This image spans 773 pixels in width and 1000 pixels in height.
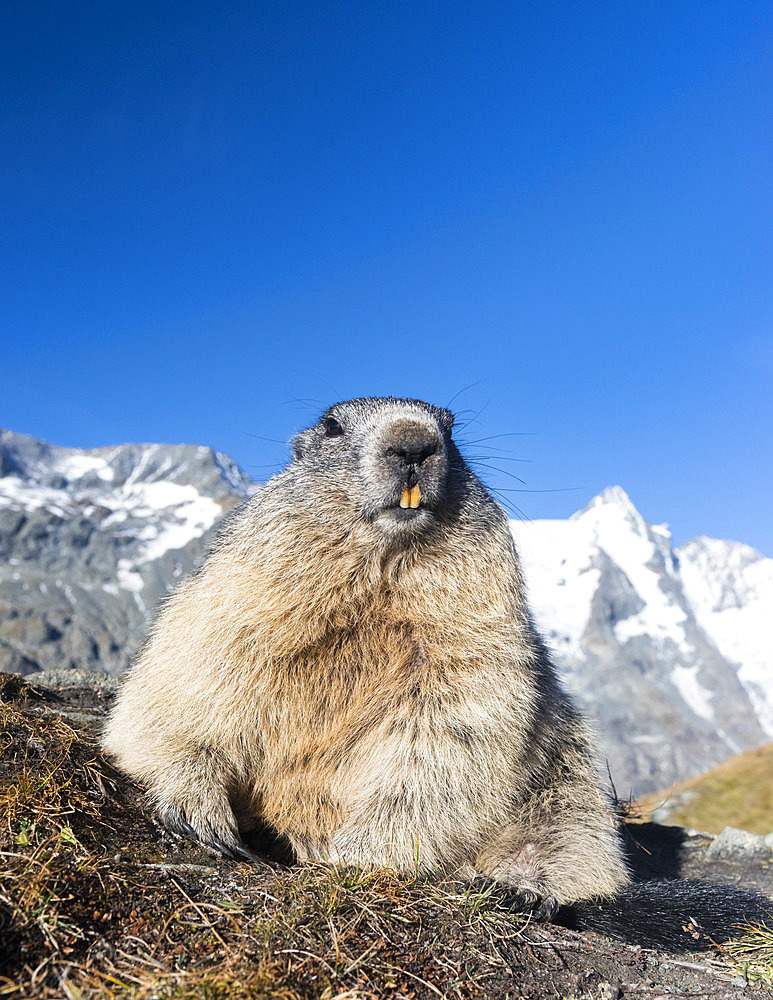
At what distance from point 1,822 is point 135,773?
140 centimetres

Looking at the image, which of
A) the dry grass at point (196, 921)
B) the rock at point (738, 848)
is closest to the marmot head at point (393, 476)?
the dry grass at point (196, 921)

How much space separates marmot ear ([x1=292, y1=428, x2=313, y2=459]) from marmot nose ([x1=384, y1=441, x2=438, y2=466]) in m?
1.36

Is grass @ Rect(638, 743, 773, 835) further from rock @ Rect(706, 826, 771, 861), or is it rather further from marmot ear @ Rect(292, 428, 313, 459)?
marmot ear @ Rect(292, 428, 313, 459)

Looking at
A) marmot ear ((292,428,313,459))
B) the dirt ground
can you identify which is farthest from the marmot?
marmot ear ((292,428,313,459))

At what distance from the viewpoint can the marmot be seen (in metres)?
4.98

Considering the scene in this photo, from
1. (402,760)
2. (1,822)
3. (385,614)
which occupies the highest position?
(385,614)

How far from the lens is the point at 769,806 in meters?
15.9

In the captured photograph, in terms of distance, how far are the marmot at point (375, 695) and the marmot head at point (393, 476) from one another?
0.02 metres

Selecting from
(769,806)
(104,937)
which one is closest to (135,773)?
(104,937)

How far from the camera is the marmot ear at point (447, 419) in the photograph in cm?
643

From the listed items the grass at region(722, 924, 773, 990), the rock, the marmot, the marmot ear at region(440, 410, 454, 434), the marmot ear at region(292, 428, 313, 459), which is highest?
the marmot ear at region(440, 410, 454, 434)

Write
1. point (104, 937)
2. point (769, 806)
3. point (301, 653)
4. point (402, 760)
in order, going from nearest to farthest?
1. point (104, 937)
2. point (402, 760)
3. point (301, 653)
4. point (769, 806)

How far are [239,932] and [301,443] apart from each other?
407 centimetres

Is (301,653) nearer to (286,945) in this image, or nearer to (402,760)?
(402,760)
